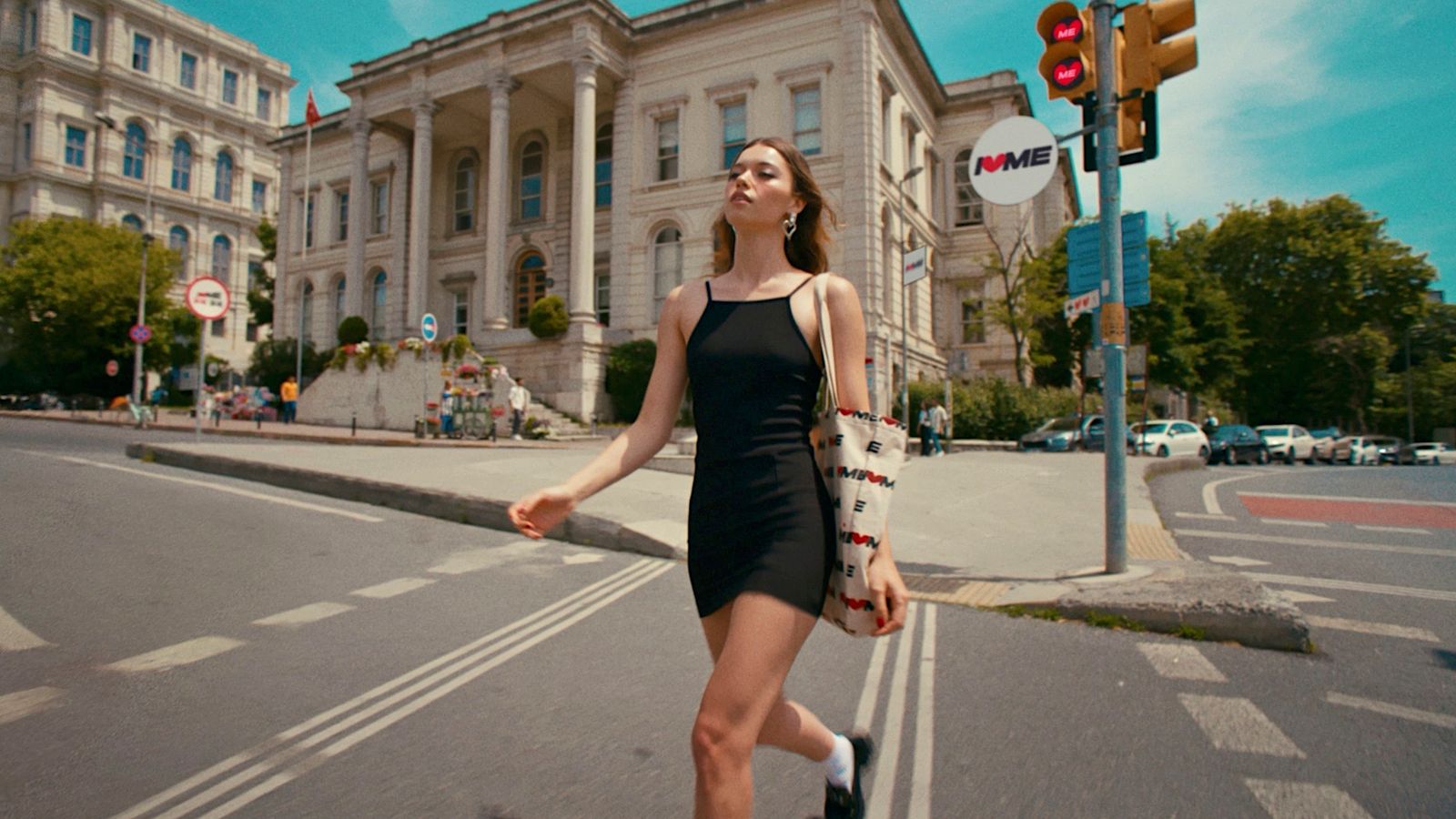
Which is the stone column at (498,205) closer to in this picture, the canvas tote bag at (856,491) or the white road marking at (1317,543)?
the white road marking at (1317,543)

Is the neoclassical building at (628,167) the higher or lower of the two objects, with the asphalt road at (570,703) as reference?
higher

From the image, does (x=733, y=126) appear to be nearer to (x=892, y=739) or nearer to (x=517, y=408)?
(x=517, y=408)

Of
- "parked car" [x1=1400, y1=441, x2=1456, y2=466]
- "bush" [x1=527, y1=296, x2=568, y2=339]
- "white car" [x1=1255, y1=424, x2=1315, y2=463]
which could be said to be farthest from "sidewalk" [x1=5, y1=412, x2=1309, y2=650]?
"parked car" [x1=1400, y1=441, x2=1456, y2=466]

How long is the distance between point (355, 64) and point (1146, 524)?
34.2 m

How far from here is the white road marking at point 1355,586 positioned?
586cm

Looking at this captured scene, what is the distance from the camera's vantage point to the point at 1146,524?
360 inches

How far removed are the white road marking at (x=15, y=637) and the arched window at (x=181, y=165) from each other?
6666cm

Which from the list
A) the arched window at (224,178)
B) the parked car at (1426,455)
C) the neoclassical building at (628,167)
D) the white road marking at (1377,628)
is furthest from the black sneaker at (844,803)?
the arched window at (224,178)

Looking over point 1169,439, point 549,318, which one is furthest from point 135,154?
point 1169,439

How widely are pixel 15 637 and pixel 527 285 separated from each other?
29.9 metres

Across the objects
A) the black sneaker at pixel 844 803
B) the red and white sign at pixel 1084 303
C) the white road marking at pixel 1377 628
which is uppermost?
the red and white sign at pixel 1084 303

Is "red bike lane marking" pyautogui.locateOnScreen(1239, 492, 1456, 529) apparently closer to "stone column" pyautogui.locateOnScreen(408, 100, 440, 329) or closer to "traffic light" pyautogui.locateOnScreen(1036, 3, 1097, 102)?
"traffic light" pyautogui.locateOnScreen(1036, 3, 1097, 102)

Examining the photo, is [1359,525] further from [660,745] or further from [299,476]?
[299,476]

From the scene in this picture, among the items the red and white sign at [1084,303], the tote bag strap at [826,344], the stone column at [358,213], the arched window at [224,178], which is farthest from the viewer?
the arched window at [224,178]
